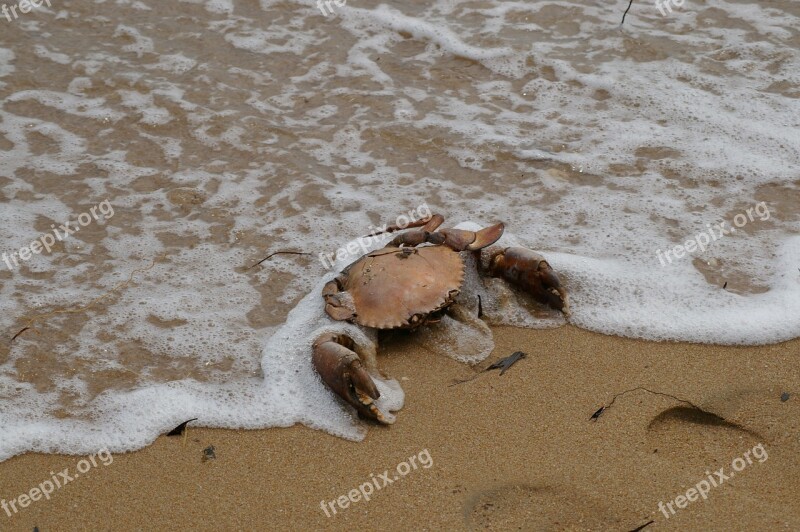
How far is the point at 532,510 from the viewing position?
2725 mm

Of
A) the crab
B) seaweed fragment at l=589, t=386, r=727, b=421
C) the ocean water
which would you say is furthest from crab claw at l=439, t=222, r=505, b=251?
seaweed fragment at l=589, t=386, r=727, b=421

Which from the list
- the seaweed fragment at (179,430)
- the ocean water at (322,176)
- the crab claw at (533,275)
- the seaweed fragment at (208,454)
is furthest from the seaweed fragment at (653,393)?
the seaweed fragment at (179,430)

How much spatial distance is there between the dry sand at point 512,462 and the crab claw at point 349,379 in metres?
0.11

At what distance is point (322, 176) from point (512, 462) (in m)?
2.61

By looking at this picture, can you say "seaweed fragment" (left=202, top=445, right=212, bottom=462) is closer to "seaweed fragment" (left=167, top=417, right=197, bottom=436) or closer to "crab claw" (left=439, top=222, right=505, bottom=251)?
"seaweed fragment" (left=167, top=417, right=197, bottom=436)

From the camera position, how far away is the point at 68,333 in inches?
147

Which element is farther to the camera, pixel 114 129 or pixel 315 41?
pixel 315 41

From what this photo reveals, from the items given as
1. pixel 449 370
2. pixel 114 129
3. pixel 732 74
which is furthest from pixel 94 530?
pixel 732 74

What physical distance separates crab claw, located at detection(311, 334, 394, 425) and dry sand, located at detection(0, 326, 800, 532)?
109 mm

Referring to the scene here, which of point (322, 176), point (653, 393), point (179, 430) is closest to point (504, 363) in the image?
point (653, 393)

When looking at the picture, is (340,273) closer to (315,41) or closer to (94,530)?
(94,530)

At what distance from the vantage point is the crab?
125 inches

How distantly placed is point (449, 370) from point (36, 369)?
1945 mm

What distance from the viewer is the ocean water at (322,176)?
3545mm
